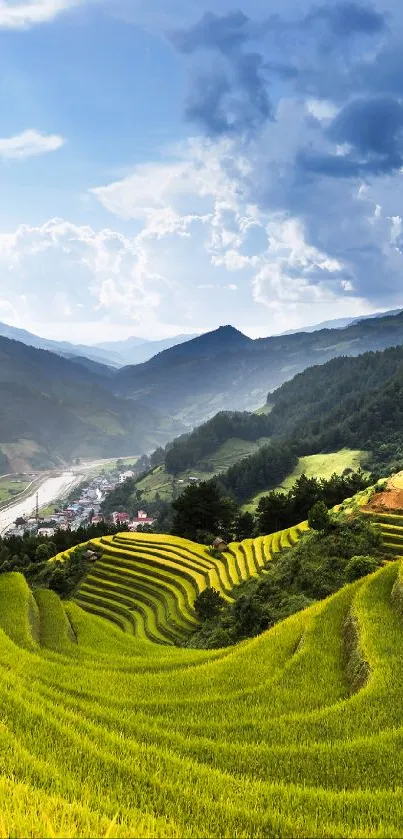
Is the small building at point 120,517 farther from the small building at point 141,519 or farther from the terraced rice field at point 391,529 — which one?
the terraced rice field at point 391,529

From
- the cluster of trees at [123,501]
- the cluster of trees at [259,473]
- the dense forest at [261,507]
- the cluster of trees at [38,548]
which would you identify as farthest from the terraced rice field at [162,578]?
the cluster of trees at [123,501]

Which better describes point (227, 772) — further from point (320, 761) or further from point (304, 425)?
point (304, 425)

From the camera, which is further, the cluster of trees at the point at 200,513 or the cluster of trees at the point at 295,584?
the cluster of trees at the point at 200,513

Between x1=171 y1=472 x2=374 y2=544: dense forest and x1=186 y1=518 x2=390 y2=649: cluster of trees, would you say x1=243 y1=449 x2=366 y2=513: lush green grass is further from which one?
x1=186 y1=518 x2=390 y2=649: cluster of trees

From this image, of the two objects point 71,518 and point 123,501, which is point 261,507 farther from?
point 123,501

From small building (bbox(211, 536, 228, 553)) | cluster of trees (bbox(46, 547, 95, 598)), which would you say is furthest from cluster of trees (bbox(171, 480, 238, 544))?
cluster of trees (bbox(46, 547, 95, 598))

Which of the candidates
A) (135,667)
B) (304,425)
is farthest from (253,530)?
(304,425)

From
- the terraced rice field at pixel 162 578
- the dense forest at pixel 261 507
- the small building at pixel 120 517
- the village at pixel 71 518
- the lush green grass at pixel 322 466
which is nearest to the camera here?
the terraced rice field at pixel 162 578

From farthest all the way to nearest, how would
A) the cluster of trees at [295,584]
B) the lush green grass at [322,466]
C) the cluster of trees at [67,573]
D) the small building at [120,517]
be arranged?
the small building at [120,517] → the lush green grass at [322,466] → the cluster of trees at [67,573] → the cluster of trees at [295,584]
